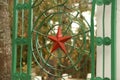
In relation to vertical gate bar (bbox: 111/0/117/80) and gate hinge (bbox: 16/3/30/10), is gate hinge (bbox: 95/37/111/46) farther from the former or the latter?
gate hinge (bbox: 16/3/30/10)

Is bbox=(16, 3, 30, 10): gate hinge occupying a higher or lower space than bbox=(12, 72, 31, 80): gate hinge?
higher

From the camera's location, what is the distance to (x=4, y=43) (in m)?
3.41

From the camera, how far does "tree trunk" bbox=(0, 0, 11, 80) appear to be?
340 cm

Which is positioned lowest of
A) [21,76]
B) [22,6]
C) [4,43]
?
[21,76]

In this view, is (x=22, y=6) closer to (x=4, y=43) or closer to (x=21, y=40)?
(x=21, y=40)

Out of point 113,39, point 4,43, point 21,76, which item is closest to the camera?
point 113,39

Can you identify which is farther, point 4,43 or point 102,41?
point 4,43

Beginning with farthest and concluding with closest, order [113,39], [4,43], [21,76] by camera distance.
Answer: [4,43], [21,76], [113,39]

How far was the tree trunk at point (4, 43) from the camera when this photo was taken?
11.2 feet

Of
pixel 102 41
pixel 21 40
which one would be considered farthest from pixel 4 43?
pixel 102 41

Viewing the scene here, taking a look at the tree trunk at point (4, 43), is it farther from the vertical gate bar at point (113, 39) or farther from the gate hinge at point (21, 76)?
the vertical gate bar at point (113, 39)

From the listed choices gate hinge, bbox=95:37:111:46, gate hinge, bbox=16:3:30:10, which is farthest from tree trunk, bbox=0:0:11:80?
gate hinge, bbox=95:37:111:46

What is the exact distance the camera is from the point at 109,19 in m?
2.09

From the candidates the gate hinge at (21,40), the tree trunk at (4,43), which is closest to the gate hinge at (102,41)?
the gate hinge at (21,40)
